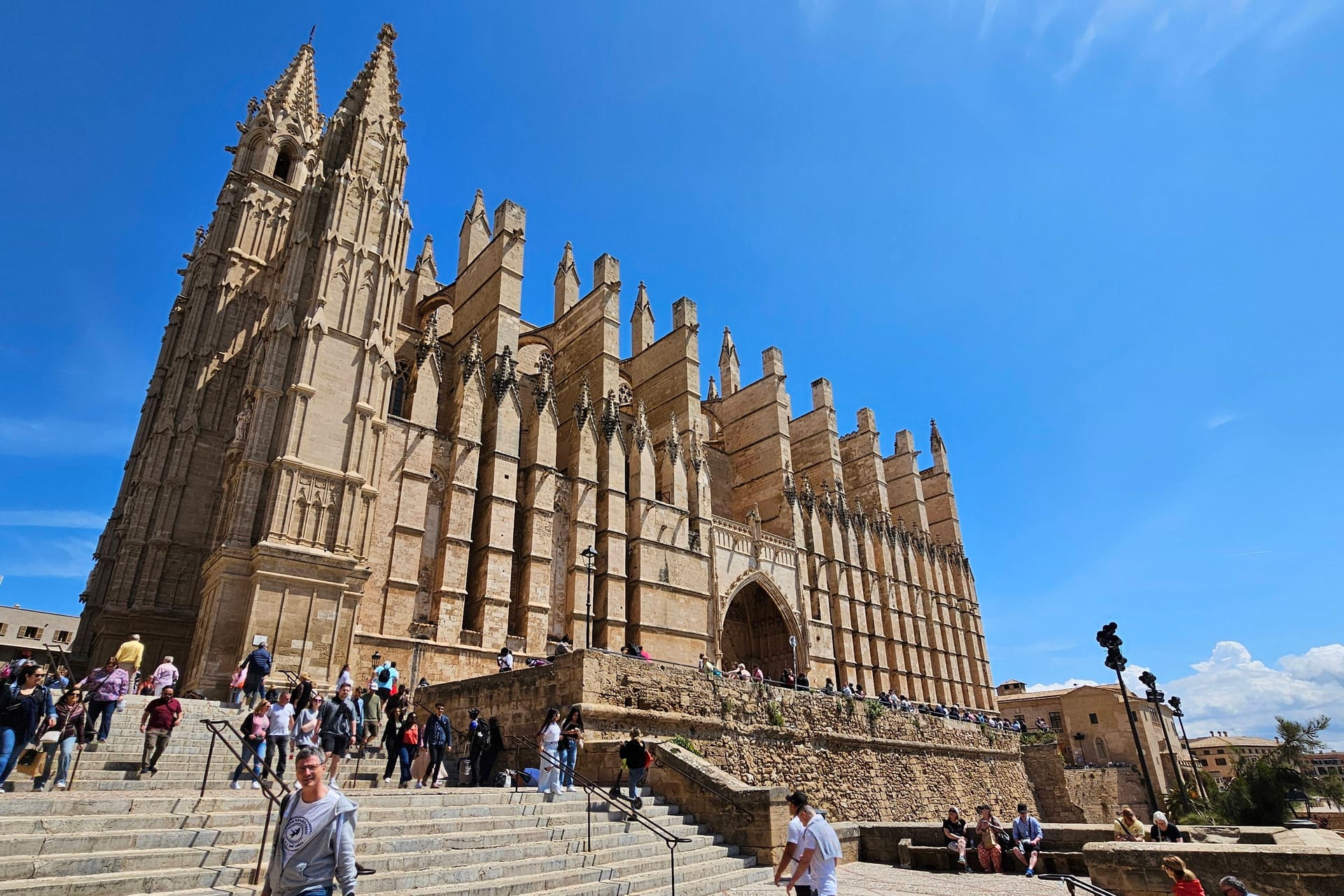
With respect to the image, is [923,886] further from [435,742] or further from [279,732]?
[279,732]

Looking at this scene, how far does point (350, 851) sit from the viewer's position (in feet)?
10.9

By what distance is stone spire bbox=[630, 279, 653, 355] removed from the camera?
3017 cm

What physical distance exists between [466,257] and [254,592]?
52.4 ft

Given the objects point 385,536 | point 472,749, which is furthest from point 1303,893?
point 385,536

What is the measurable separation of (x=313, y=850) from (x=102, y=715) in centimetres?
720

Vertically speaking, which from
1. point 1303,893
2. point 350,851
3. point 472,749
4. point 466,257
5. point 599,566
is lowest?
point 1303,893

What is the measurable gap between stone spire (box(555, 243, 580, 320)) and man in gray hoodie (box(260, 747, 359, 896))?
82.3ft

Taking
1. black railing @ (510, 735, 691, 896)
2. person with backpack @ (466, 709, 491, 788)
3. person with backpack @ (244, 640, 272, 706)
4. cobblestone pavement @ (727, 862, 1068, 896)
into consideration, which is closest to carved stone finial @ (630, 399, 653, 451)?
person with backpack @ (466, 709, 491, 788)

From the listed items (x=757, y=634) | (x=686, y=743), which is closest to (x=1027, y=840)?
(x=686, y=743)

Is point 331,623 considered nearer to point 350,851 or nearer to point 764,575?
point 350,851

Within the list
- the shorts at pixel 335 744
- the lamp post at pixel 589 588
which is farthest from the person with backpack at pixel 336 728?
the lamp post at pixel 589 588

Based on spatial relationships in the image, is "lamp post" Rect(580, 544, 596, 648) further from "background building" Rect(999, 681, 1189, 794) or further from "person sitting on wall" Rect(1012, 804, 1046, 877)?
"background building" Rect(999, 681, 1189, 794)

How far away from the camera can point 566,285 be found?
28.2 metres

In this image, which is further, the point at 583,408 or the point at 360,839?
the point at 583,408
